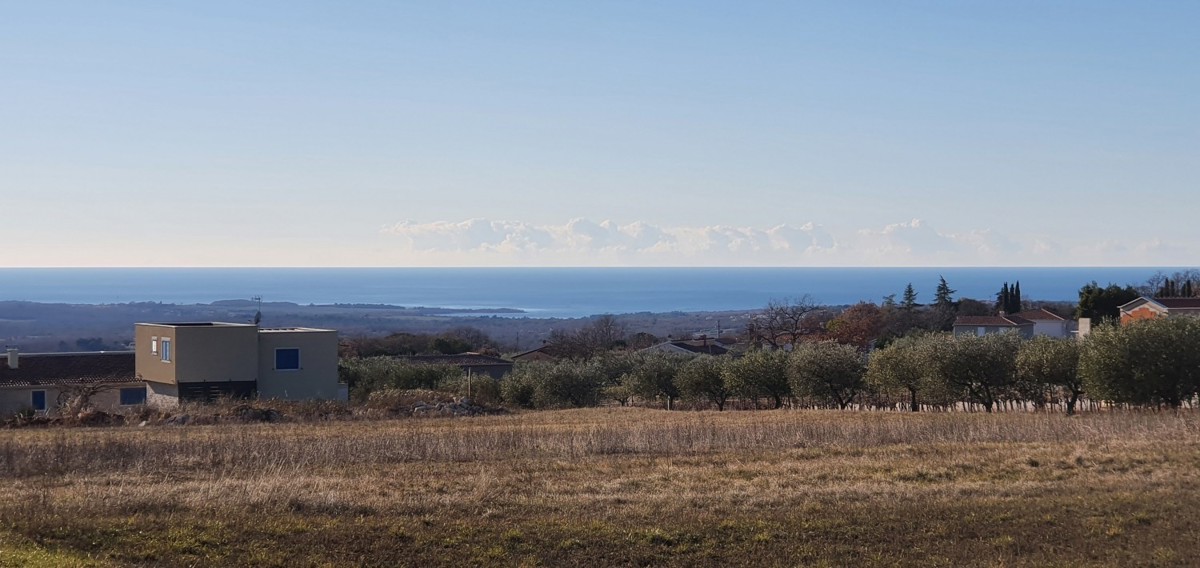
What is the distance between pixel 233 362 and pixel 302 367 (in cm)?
331

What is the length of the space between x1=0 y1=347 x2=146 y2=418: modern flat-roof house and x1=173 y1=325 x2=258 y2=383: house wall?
3.58 meters

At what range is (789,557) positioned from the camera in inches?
495

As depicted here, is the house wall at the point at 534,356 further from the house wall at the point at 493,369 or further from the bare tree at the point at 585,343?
the house wall at the point at 493,369

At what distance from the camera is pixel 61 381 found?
5144cm

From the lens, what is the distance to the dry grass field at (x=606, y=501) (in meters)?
12.5

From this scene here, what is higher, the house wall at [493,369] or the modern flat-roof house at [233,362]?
the modern flat-roof house at [233,362]

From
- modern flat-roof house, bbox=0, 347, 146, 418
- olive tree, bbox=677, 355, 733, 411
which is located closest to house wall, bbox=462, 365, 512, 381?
olive tree, bbox=677, 355, 733, 411

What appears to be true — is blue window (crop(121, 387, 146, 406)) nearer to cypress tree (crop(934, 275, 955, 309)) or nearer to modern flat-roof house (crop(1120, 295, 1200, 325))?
modern flat-roof house (crop(1120, 295, 1200, 325))

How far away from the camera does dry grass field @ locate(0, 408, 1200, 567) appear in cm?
1247

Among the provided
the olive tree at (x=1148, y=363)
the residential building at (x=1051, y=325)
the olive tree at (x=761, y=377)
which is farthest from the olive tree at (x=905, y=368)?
the residential building at (x=1051, y=325)

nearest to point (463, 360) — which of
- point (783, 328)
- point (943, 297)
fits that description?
point (783, 328)

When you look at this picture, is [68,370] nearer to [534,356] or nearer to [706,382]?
[706,382]

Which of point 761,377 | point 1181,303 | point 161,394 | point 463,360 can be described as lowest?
point 463,360

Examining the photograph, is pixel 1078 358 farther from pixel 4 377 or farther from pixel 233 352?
pixel 4 377
